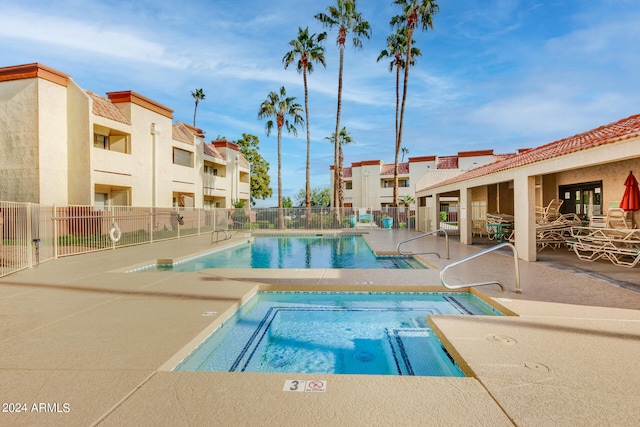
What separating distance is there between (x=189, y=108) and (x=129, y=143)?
3380 cm

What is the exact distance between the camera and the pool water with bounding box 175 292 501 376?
410 cm

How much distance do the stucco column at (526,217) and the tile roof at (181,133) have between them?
875 inches

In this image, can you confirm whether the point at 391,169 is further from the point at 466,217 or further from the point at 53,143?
the point at 53,143

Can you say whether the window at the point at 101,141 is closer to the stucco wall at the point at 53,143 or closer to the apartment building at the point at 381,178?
the stucco wall at the point at 53,143

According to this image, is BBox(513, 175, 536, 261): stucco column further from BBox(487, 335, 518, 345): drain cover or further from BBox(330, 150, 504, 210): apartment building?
BBox(330, 150, 504, 210): apartment building

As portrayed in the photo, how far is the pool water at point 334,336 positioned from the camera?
4098mm

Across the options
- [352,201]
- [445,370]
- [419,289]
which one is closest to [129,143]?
[419,289]

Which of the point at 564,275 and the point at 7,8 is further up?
the point at 7,8

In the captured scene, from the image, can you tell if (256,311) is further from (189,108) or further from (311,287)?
(189,108)

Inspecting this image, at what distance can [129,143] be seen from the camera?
20.3 m

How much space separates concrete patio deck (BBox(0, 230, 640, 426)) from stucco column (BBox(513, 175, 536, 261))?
136 inches

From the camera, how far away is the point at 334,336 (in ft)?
16.8

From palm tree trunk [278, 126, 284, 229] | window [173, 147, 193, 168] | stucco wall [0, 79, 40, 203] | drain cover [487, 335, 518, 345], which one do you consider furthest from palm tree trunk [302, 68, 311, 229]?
drain cover [487, 335, 518, 345]

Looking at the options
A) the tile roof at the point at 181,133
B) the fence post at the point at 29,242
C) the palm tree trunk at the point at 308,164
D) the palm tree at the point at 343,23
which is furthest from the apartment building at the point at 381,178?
the fence post at the point at 29,242
